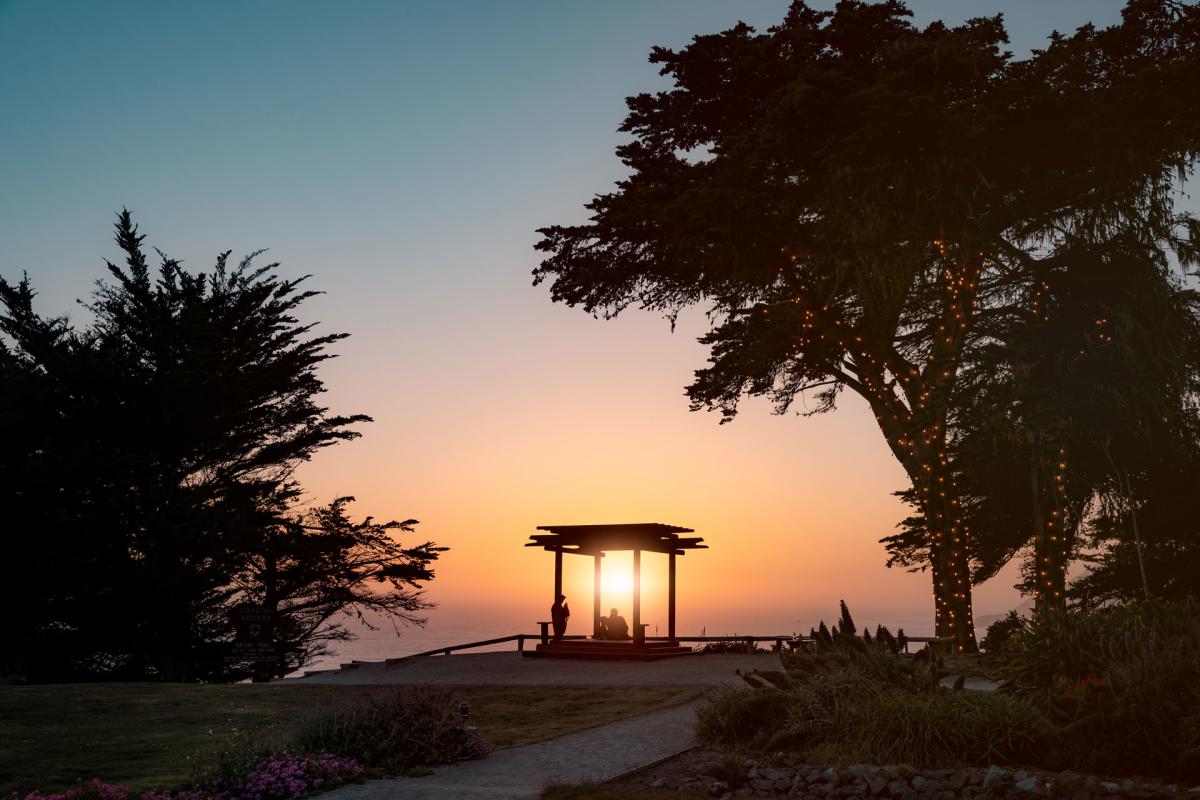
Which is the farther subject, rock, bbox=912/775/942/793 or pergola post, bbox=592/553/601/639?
pergola post, bbox=592/553/601/639

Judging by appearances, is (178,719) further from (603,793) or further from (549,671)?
(549,671)

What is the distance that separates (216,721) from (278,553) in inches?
569

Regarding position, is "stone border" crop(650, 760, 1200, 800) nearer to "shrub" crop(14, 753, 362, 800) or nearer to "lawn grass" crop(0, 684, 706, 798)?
"shrub" crop(14, 753, 362, 800)

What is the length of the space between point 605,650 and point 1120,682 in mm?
17286

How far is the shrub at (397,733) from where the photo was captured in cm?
1105

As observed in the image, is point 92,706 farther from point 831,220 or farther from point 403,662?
point 831,220

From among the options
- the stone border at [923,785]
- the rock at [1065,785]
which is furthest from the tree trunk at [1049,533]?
the rock at [1065,785]

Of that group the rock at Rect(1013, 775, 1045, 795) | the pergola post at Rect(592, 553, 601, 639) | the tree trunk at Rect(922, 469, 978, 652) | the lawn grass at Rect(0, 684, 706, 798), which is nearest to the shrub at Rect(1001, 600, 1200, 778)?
the rock at Rect(1013, 775, 1045, 795)

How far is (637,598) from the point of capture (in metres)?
27.6

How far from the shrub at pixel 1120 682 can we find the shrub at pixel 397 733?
6.31 m

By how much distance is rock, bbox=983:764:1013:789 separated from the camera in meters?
9.24

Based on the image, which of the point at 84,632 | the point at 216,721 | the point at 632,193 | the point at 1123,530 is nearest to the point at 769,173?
the point at 632,193

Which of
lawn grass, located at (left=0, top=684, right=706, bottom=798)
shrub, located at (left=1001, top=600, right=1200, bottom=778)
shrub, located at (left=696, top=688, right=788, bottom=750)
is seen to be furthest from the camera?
shrub, located at (left=696, top=688, right=788, bottom=750)

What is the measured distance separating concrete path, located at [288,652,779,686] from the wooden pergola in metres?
1.95
